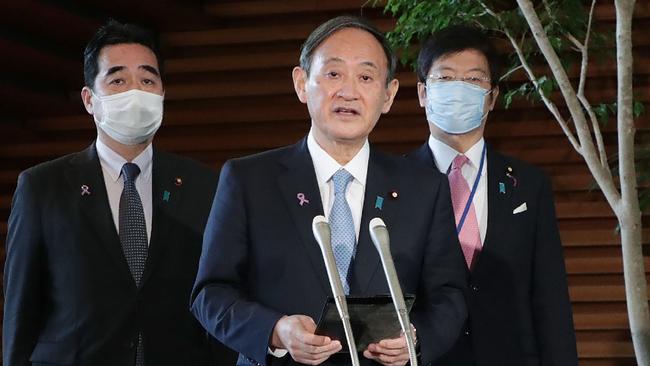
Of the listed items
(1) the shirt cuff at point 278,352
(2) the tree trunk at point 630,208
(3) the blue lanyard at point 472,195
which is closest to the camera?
(1) the shirt cuff at point 278,352

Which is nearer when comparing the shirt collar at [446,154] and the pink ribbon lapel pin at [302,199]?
the pink ribbon lapel pin at [302,199]

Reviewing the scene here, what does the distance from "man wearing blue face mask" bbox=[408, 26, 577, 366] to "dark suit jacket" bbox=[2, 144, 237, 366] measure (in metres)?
0.74

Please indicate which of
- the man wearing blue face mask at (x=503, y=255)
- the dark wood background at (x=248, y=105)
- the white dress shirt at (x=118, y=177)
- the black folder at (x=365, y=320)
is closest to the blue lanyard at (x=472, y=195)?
the man wearing blue face mask at (x=503, y=255)

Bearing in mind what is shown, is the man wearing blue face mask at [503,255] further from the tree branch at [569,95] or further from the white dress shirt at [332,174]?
the tree branch at [569,95]

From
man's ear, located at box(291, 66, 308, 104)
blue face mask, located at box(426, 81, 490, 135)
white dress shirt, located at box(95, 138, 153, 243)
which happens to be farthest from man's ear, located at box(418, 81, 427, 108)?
man's ear, located at box(291, 66, 308, 104)

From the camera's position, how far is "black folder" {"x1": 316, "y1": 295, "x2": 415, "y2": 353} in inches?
81.0

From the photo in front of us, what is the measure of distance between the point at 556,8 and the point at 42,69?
325 cm

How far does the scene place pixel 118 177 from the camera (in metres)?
3.21

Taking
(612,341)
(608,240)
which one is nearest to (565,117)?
(608,240)

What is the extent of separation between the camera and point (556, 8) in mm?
5133

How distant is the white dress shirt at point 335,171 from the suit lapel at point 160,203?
74 centimetres

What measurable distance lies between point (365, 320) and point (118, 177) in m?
1.30

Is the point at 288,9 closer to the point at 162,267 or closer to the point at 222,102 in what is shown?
the point at 222,102

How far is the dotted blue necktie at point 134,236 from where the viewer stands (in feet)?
10.1
